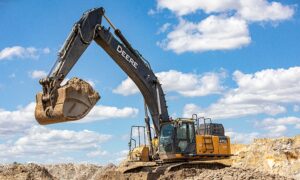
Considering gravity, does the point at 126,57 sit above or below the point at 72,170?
above

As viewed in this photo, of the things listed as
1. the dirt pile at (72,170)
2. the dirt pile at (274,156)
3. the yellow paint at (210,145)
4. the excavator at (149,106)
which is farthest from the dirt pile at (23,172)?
the dirt pile at (72,170)

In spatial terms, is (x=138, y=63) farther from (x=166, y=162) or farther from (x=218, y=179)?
(x=218, y=179)

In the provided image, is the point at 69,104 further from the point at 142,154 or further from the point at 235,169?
the point at 235,169

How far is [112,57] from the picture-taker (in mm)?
16172

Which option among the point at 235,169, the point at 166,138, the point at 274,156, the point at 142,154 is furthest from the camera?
the point at 274,156

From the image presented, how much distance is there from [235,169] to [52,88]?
5244mm

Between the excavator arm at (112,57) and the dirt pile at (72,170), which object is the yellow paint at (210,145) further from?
the dirt pile at (72,170)

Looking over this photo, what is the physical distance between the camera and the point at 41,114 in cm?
1316

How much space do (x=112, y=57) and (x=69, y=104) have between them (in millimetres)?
3404

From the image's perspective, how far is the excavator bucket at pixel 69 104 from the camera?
13.0 metres

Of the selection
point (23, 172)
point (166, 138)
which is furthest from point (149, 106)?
point (23, 172)

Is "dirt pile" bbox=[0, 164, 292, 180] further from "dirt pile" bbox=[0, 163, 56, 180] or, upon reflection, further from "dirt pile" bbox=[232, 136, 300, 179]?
"dirt pile" bbox=[232, 136, 300, 179]

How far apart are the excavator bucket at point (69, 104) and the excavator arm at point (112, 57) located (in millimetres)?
163

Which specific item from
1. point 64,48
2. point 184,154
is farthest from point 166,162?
point 64,48
